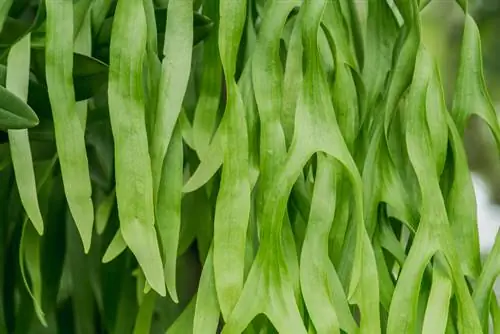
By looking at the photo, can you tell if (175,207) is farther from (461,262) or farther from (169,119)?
(461,262)

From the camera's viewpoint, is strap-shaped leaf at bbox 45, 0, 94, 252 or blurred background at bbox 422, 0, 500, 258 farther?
blurred background at bbox 422, 0, 500, 258

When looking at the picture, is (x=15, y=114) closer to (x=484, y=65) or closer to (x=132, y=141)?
→ (x=132, y=141)

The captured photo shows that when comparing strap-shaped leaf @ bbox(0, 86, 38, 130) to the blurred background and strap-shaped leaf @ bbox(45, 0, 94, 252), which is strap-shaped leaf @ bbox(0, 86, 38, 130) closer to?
strap-shaped leaf @ bbox(45, 0, 94, 252)

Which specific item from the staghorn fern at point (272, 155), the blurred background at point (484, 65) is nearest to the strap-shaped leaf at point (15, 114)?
Result: the staghorn fern at point (272, 155)

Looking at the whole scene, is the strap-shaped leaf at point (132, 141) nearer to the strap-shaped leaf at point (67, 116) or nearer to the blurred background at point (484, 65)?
the strap-shaped leaf at point (67, 116)

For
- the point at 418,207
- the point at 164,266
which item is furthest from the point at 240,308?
the point at 418,207

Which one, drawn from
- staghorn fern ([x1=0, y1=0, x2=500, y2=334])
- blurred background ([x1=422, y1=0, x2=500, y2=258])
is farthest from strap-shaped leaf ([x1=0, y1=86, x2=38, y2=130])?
blurred background ([x1=422, y1=0, x2=500, y2=258])

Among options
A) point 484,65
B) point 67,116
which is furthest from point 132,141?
point 484,65

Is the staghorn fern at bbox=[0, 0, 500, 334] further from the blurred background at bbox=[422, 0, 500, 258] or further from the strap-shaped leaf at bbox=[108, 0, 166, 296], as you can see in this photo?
the blurred background at bbox=[422, 0, 500, 258]
